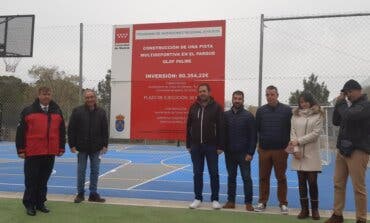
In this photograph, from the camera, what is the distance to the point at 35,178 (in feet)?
25.7

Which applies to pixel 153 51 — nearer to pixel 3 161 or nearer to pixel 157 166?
pixel 157 166

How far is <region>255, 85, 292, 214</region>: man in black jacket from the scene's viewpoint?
790 cm

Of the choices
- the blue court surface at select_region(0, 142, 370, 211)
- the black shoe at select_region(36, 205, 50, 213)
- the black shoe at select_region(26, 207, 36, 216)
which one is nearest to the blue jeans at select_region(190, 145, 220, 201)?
the blue court surface at select_region(0, 142, 370, 211)

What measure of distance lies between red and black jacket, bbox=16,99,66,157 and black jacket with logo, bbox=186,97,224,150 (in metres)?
2.14

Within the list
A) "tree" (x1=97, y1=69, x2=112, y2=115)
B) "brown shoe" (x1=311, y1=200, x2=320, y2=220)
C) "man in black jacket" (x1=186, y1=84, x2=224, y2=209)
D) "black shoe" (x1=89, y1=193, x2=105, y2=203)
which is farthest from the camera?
"tree" (x1=97, y1=69, x2=112, y2=115)

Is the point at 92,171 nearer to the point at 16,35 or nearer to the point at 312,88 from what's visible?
the point at 16,35

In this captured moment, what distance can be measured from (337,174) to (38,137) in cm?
428

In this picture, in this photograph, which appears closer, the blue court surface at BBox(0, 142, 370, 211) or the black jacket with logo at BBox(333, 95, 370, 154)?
the black jacket with logo at BBox(333, 95, 370, 154)

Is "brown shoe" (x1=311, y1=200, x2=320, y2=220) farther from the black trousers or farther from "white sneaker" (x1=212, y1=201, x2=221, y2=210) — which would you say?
the black trousers

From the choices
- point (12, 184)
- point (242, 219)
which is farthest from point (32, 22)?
point (242, 219)

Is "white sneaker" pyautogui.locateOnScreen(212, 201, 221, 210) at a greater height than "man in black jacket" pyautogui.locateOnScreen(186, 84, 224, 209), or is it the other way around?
"man in black jacket" pyautogui.locateOnScreen(186, 84, 224, 209)

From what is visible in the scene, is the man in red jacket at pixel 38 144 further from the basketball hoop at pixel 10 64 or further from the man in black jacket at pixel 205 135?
the basketball hoop at pixel 10 64

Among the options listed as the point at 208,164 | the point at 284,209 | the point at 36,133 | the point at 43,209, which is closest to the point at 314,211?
the point at 284,209

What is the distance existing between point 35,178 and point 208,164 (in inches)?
104
